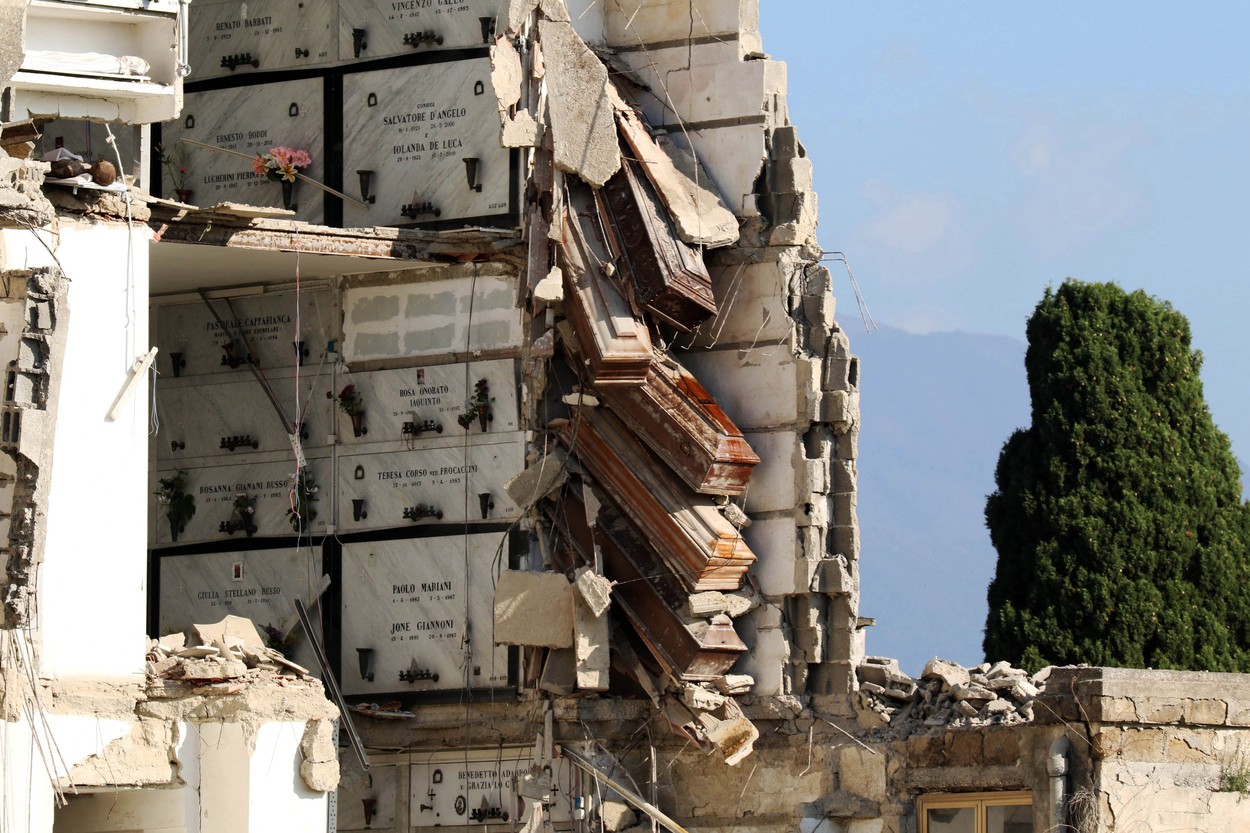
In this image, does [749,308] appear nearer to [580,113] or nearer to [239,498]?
[580,113]

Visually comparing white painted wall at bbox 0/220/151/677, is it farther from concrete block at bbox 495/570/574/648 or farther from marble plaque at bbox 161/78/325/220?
marble plaque at bbox 161/78/325/220

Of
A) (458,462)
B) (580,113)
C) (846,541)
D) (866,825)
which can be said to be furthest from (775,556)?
(580,113)

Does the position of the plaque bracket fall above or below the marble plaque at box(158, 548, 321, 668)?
above

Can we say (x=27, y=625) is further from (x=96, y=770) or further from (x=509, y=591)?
(x=509, y=591)

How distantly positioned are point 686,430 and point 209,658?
468 centimetres

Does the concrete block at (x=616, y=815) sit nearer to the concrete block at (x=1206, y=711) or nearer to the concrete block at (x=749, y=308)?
the concrete block at (x=749, y=308)

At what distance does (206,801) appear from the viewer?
20031 millimetres

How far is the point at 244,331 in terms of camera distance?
24.2m

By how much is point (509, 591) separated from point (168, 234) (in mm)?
4460

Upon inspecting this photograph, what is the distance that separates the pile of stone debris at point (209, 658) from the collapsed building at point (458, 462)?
1.5 inches

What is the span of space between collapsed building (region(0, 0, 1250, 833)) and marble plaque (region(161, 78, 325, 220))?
45 mm

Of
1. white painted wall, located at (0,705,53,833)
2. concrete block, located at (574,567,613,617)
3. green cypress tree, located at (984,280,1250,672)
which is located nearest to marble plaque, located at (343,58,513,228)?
concrete block, located at (574,567,613,617)

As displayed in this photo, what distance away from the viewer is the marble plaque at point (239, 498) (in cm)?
2381

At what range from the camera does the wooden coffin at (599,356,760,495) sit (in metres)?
21.7
